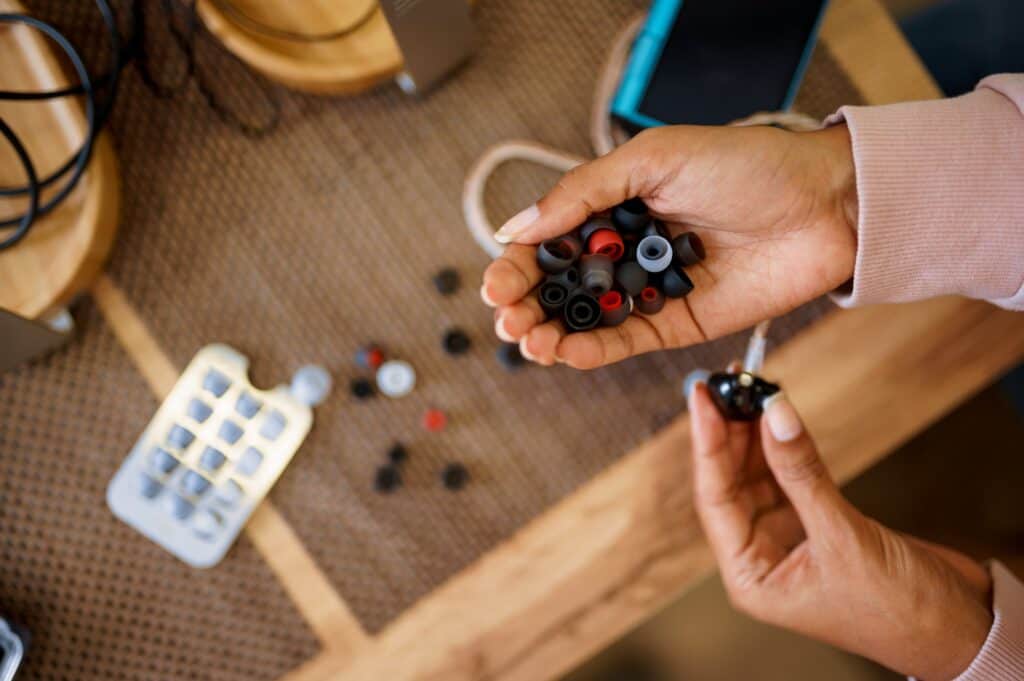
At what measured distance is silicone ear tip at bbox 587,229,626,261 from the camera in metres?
0.70

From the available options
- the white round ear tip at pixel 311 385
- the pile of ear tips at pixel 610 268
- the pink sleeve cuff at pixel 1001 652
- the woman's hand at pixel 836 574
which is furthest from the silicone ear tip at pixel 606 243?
the pink sleeve cuff at pixel 1001 652

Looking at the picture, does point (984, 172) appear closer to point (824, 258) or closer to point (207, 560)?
point (824, 258)

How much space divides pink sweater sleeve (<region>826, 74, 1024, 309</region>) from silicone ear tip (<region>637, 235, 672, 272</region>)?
16 cm

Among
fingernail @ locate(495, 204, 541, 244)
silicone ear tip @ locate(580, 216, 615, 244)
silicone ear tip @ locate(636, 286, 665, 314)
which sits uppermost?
fingernail @ locate(495, 204, 541, 244)

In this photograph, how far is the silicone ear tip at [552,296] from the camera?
0.70 meters

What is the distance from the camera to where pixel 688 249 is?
700mm

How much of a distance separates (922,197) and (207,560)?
2.52 ft

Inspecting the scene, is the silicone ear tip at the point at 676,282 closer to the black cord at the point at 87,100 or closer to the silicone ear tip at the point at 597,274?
the silicone ear tip at the point at 597,274

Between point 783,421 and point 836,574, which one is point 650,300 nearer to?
point 783,421

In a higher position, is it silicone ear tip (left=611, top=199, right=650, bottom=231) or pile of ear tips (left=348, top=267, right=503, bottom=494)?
silicone ear tip (left=611, top=199, right=650, bottom=231)

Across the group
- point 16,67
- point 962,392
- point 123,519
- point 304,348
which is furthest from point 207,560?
point 962,392

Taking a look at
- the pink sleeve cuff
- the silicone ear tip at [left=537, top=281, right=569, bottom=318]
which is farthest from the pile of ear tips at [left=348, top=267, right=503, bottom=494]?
the pink sleeve cuff

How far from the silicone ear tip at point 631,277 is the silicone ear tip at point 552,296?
5 cm

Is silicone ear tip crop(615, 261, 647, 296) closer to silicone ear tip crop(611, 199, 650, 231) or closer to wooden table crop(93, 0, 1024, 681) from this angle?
silicone ear tip crop(611, 199, 650, 231)
